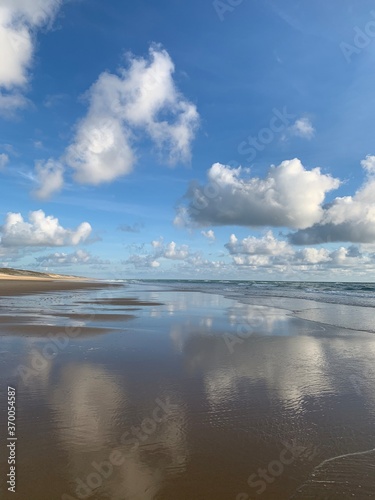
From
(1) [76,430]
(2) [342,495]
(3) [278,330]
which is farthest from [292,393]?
(3) [278,330]

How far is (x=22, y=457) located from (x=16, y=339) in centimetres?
772

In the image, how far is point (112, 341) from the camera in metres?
11.3

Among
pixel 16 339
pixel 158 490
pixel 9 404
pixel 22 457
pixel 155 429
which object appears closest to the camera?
pixel 158 490

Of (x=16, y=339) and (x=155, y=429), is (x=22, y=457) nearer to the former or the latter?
(x=155, y=429)

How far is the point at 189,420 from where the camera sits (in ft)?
18.0

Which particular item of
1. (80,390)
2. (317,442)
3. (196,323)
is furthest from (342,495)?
(196,323)

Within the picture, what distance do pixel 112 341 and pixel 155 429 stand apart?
6.49 meters

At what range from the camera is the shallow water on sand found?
12.8ft

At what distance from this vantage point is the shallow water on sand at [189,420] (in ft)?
12.8

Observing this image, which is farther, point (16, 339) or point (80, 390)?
point (16, 339)

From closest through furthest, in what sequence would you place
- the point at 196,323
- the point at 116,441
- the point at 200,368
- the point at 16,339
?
the point at 116,441 < the point at 200,368 < the point at 16,339 < the point at 196,323

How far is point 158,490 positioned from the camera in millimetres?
3729

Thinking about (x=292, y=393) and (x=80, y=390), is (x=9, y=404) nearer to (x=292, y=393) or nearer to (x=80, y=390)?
(x=80, y=390)

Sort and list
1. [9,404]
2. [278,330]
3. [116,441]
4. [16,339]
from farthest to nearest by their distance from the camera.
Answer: [278,330] < [16,339] < [9,404] < [116,441]
